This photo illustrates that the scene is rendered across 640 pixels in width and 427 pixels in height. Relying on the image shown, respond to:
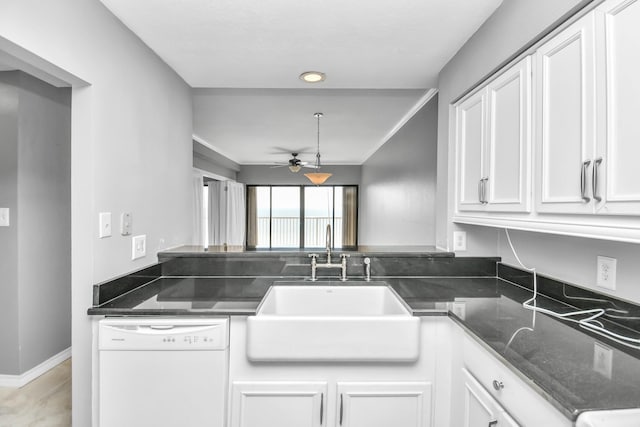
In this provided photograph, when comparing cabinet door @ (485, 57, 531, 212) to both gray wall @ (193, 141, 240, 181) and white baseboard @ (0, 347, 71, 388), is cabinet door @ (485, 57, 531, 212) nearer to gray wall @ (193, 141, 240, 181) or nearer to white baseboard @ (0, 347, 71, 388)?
white baseboard @ (0, 347, 71, 388)

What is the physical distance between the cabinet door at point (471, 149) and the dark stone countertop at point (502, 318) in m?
0.48

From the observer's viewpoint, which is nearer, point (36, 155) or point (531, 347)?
point (531, 347)

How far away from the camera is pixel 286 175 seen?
794 centimetres

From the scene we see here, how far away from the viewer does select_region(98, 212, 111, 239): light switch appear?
1591 mm

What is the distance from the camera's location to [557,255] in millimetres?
1608

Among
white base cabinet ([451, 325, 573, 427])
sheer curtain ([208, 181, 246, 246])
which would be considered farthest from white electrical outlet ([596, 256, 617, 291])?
sheer curtain ([208, 181, 246, 246])

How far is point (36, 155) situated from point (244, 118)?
80.4 inches

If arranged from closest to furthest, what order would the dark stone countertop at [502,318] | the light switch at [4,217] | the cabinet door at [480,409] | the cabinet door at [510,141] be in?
the dark stone countertop at [502,318] → the cabinet door at [480,409] → the cabinet door at [510,141] → the light switch at [4,217]

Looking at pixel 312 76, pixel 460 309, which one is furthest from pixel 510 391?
pixel 312 76

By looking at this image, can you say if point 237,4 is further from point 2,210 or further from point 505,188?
point 2,210

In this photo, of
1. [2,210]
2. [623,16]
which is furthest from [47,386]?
[623,16]

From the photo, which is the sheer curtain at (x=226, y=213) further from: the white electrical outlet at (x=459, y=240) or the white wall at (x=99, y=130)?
the white electrical outlet at (x=459, y=240)

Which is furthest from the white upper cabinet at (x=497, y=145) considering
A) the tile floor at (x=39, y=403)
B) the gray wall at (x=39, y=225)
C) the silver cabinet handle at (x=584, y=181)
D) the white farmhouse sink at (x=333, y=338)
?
the gray wall at (x=39, y=225)

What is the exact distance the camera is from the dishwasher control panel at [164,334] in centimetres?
145
